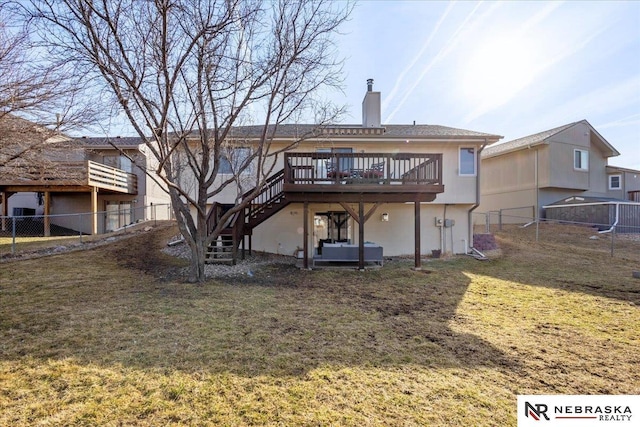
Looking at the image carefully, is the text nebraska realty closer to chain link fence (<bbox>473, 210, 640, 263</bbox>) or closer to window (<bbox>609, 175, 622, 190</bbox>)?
chain link fence (<bbox>473, 210, 640, 263</bbox>)

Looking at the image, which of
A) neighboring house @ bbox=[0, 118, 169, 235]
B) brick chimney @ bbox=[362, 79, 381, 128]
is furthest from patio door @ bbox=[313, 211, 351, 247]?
neighboring house @ bbox=[0, 118, 169, 235]

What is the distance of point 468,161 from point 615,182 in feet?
49.4

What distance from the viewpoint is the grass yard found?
111 inches

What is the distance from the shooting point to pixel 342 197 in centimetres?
979

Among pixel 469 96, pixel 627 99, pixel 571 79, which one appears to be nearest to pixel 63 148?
pixel 469 96

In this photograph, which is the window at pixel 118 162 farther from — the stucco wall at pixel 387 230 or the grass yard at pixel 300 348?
the grass yard at pixel 300 348

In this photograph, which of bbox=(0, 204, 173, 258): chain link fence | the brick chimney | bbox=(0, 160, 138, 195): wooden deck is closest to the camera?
the brick chimney

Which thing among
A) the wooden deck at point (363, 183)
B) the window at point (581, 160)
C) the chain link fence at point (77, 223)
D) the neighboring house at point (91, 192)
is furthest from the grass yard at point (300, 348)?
the window at point (581, 160)

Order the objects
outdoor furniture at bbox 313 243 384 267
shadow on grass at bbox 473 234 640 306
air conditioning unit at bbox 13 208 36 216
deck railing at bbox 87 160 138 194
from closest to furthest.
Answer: shadow on grass at bbox 473 234 640 306, outdoor furniture at bbox 313 243 384 267, deck railing at bbox 87 160 138 194, air conditioning unit at bbox 13 208 36 216

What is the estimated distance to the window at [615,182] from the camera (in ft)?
64.2

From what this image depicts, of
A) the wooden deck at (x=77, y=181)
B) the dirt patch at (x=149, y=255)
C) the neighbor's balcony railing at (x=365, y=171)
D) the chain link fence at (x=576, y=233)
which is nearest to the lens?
the dirt patch at (x=149, y=255)

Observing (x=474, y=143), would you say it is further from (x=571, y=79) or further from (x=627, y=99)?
(x=627, y=99)

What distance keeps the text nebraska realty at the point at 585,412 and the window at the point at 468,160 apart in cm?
1013

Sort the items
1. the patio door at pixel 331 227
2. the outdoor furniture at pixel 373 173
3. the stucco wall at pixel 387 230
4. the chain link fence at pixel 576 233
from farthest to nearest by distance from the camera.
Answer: the chain link fence at pixel 576 233
the patio door at pixel 331 227
the stucco wall at pixel 387 230
the outdoor furniture at pixel 373 173
